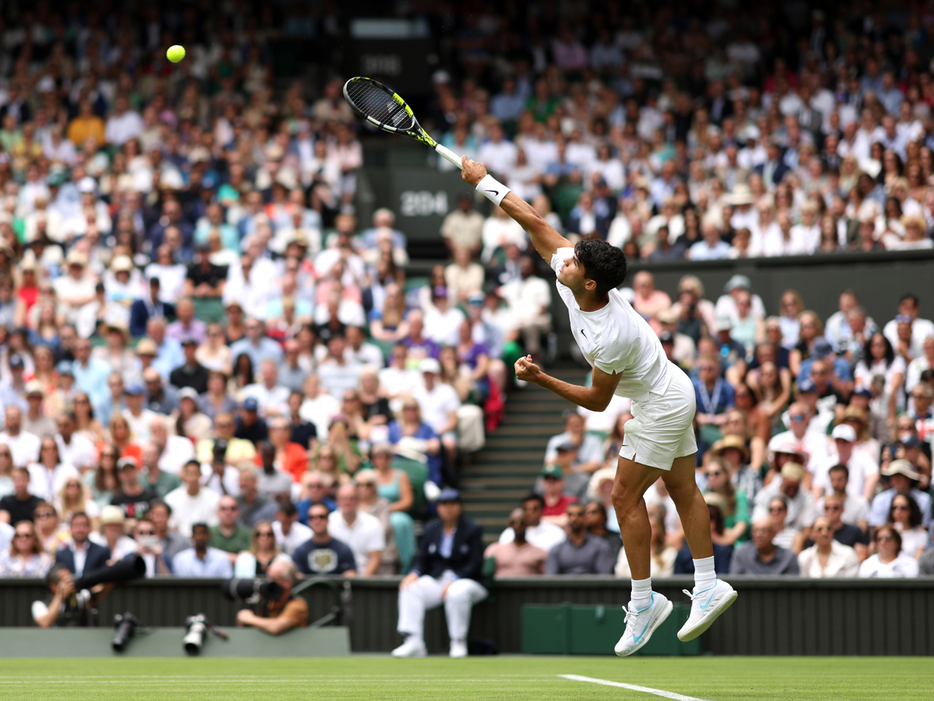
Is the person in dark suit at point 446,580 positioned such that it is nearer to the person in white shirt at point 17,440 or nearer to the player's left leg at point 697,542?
the player's left leg at point 697,542

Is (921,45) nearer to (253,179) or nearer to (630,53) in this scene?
(630,53)

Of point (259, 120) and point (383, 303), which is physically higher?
point (259, 120)

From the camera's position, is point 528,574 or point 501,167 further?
point 501,167

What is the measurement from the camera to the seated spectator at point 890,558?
1120 centimetres

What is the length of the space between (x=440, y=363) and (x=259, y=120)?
281 inches

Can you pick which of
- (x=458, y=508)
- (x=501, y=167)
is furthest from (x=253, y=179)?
(x=458, y=508)

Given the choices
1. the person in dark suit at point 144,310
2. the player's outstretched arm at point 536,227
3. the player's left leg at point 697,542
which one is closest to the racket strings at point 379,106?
the player's outstretched arm at point 536,227

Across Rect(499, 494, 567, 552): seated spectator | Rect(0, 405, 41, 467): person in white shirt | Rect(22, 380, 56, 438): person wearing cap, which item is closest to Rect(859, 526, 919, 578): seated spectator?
Rect(499, 494, 567, 552): seated spectator

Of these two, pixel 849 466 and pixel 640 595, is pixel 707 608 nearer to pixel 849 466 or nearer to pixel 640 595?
pixel 640 595

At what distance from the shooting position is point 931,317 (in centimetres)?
1508

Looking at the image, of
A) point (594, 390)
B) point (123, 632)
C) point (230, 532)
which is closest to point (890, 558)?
point (594, 390)

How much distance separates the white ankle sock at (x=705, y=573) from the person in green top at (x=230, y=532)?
6.43m

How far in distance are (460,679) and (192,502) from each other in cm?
612

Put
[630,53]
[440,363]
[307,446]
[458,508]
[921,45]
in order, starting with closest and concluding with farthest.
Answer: [458,508] < [307,446] < [440,363] < [921,45] < [630,53]
